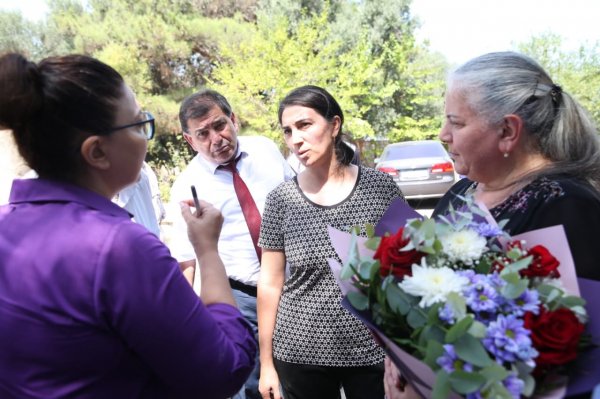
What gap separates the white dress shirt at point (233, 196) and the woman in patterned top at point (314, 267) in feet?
1.97

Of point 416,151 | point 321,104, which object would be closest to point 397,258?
point 321,104

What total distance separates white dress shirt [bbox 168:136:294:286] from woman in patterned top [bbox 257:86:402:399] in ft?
1.97

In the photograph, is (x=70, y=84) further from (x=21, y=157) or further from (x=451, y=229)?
(x=451, y=229)

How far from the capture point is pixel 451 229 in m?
1.23

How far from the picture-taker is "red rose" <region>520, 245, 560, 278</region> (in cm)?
112

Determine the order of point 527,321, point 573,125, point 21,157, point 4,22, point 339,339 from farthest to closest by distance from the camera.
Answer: point 4,22, point 339,339, point 573,125, point 21,157, point 527,321

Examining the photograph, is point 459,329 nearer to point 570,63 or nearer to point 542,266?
point 542,266

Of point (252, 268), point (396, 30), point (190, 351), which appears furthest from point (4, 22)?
point (190, 351)

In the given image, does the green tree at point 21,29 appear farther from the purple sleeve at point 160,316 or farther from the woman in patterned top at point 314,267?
the purple sleeve at point 160,316

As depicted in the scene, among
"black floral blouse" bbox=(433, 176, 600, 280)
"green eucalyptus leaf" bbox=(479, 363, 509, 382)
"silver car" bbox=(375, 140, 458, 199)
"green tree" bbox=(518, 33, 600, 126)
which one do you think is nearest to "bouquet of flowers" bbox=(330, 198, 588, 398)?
"green eucalyptus leaf" bbox=(479, 363, 509, 382)

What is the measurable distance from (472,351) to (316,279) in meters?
1.25

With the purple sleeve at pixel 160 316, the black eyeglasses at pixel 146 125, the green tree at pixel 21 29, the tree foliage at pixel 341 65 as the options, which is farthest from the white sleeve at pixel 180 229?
the green tree at pixel 21 29

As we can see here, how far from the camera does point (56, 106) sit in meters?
1.10

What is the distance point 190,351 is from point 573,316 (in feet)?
2.86
